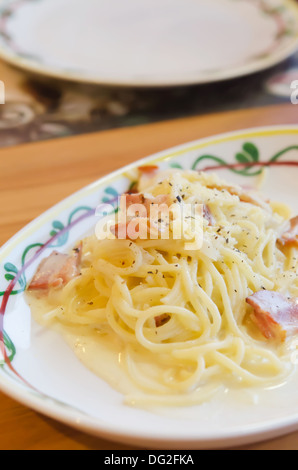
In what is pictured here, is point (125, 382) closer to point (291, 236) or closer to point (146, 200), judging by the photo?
point (146, 200)

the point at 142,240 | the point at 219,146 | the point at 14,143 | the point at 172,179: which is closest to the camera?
the point at 142,240

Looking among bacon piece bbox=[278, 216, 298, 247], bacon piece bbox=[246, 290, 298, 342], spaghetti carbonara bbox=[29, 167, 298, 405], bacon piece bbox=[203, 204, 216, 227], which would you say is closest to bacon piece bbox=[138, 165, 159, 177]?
spaghetti carbonara bbox=[29, 167, 298, 405]

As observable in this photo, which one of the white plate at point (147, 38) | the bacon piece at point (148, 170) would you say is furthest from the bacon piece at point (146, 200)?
the white plate at point (147, 38)

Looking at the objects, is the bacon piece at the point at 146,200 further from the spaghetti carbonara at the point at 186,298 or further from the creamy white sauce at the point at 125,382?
the creamy white sauce at the point at 125,382

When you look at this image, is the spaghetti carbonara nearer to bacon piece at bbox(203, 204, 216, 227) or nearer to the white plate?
bacon piece at bbox(203, 204, 216, 227)

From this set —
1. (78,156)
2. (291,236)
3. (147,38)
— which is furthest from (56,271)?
(147,38)
